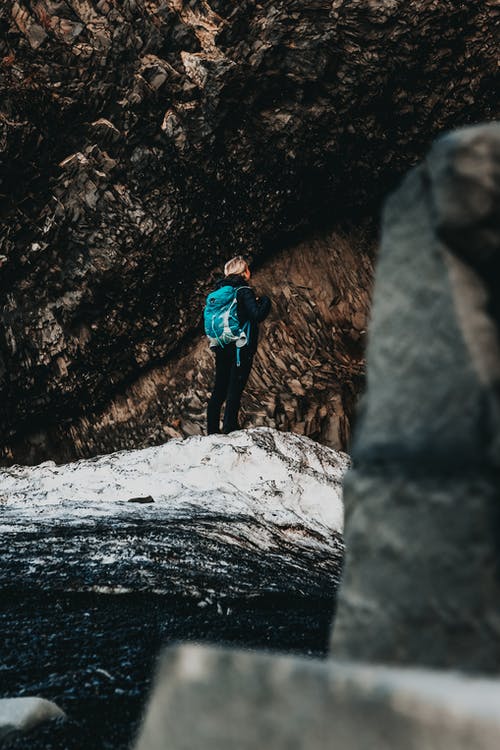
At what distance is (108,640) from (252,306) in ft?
14.4

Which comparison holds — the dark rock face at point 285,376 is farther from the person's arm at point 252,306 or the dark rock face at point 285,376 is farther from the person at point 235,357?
the person's arm at point 252,306

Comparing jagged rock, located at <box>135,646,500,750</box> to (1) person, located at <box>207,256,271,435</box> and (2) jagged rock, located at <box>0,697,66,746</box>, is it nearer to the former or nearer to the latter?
(2) jagged rock, located at <box>0,697,66,746</box>

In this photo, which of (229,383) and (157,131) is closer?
(229,383)

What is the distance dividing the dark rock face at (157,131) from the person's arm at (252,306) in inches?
65.6

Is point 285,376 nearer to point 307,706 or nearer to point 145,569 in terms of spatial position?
point 145,569

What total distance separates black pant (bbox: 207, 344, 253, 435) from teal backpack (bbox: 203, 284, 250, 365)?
0.08 metres

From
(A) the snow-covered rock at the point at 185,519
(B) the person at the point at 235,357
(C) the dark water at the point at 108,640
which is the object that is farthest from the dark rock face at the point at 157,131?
(C) the dark water at the point at 108,640

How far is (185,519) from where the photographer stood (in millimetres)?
4293

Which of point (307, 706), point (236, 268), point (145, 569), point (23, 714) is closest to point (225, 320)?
point (236, 268)

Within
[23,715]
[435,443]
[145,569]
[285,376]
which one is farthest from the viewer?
[285,376]

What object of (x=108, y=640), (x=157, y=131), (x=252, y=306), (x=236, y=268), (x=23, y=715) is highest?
(x=157, y=131)

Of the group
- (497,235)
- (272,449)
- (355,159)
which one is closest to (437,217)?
(497,235)

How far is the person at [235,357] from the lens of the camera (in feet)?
21.9

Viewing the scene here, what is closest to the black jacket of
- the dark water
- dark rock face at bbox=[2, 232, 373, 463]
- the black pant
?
the black pant
